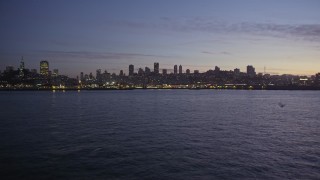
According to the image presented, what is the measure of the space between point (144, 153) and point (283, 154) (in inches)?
363

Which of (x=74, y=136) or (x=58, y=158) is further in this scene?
(x=74, y=136)

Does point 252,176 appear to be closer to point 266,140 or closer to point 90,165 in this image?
point 90,165

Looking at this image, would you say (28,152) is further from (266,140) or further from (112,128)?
(266,140)

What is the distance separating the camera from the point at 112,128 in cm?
3403

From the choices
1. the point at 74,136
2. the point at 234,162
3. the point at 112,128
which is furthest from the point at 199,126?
the point at 234,162

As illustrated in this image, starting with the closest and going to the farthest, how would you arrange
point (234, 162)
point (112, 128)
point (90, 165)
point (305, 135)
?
point (90, 165) < point (234, 162) < point (305, 135) < point (112, 128)

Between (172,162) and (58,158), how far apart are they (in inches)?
273

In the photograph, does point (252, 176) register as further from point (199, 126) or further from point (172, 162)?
point (199, 126)

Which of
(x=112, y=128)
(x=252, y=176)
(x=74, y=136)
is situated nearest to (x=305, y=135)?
(x=252, y=176)

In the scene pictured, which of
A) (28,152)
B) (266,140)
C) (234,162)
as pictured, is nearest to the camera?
(234,162)

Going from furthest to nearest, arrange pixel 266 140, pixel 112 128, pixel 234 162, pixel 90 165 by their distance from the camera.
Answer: pixel 112 128 < pixel 266 140 < pixel 234 162 < pixel 90 165

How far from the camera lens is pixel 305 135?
1196 inches

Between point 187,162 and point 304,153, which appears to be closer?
point 187,162

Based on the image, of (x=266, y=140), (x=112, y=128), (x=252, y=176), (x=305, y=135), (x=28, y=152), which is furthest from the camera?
(x=112, y=128)
